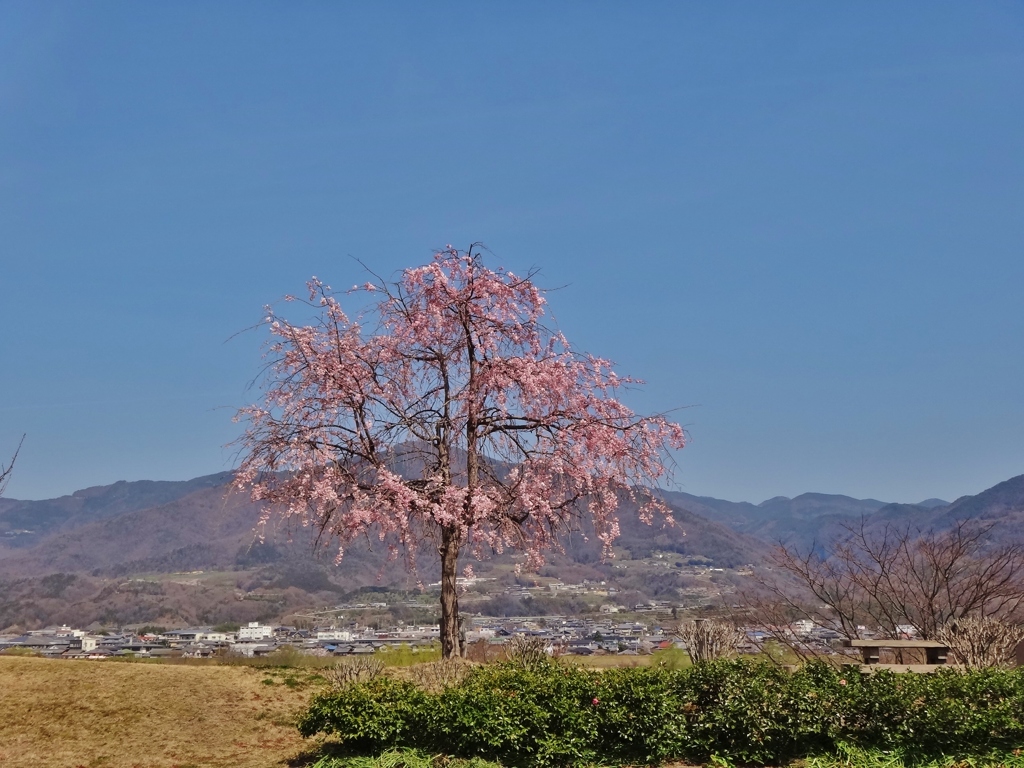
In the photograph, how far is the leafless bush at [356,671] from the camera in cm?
1366

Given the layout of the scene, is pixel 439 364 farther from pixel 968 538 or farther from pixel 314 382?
pixel 968 538

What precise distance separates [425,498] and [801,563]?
1186 centimetres

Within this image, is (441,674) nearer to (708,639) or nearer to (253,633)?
(708,639)

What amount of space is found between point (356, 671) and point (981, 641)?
10783 mm

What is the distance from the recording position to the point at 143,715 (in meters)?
14.5

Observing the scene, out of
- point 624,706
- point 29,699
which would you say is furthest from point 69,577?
point 624,706

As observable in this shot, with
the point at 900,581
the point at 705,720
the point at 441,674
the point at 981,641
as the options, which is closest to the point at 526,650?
the point at 441,674

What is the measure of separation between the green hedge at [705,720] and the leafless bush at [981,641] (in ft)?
10.0

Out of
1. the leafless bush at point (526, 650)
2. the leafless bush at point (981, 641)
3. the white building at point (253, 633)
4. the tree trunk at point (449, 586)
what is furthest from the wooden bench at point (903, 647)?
the white building at point (253, 633)

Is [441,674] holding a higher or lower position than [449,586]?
lower

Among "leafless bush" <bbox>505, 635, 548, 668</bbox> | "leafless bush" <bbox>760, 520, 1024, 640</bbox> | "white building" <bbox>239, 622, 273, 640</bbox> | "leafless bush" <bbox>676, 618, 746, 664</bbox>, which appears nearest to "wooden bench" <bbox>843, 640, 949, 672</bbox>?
"leafless bush" <bbox>676, 618, 746, 664</bbox>

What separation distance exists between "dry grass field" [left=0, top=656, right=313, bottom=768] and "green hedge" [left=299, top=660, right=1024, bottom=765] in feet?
9.76

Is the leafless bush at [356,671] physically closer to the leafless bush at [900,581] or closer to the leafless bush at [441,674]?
the leafless bush at [441,674]

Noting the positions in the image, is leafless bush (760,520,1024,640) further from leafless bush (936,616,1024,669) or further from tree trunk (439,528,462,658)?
tree trunk (439,528,462,658)
